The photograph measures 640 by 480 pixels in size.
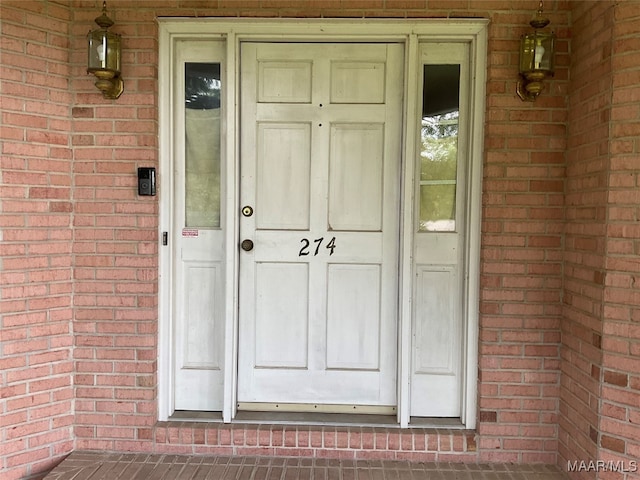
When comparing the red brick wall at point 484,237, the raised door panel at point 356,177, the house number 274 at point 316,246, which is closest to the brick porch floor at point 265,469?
the red brick wall at point 484,237

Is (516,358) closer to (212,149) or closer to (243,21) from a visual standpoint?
(212,149)

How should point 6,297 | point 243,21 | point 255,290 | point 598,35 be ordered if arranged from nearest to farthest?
point 598,35
point 6,297
point 243,21
point 255,290

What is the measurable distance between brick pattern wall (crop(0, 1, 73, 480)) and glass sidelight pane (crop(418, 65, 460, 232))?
1827mm

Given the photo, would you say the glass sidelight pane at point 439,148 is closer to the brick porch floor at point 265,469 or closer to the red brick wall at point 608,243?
the red brick wall at point 608,243

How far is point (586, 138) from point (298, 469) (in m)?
2.06

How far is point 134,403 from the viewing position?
212 centimetres

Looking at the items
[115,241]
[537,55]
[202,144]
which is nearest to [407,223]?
[537,55]

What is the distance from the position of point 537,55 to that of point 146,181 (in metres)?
1.97

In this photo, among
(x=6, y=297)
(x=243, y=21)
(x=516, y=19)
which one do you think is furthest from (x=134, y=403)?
(x=516, y=19)

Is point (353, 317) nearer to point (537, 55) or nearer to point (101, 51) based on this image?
point (537, 55)

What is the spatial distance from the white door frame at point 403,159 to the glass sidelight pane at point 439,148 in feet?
0.27

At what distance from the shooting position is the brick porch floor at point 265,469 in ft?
6.37

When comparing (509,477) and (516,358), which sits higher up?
(516,358)

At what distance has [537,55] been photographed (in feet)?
6.26
